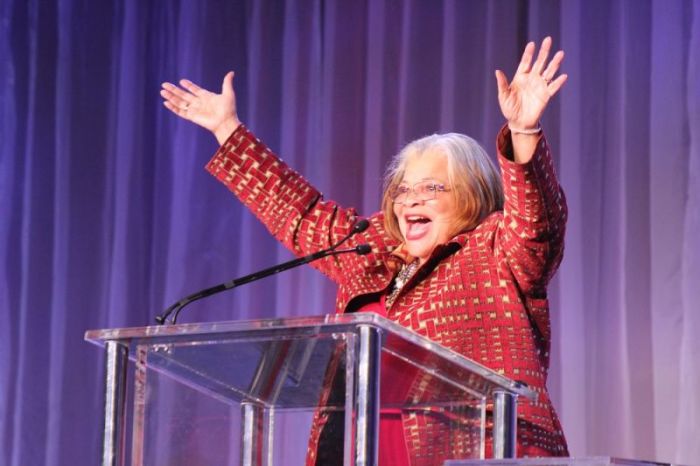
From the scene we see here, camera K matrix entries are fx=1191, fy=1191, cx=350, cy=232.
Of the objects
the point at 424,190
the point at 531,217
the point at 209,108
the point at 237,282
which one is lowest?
the point at 237,282

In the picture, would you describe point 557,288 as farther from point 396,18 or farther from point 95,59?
point 95,59

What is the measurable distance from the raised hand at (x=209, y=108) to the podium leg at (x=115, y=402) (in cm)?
119

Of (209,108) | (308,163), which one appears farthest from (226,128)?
(308,163)

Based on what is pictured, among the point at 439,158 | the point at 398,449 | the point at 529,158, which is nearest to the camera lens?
the point at 398,449

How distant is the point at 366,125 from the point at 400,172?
91 centimetres

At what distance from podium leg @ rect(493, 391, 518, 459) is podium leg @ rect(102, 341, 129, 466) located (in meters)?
0.59

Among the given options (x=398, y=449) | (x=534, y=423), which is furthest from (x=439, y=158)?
(x=398, y=449)

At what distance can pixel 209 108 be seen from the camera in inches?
114

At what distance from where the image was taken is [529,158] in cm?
216

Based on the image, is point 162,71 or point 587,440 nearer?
point 587,440

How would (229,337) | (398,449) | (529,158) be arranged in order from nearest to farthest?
(229,337)
(398,449)
(529,158)

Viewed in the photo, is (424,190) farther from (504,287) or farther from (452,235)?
(504,287)

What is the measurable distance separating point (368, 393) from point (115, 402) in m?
0.42

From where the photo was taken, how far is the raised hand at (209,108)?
2879 mm
